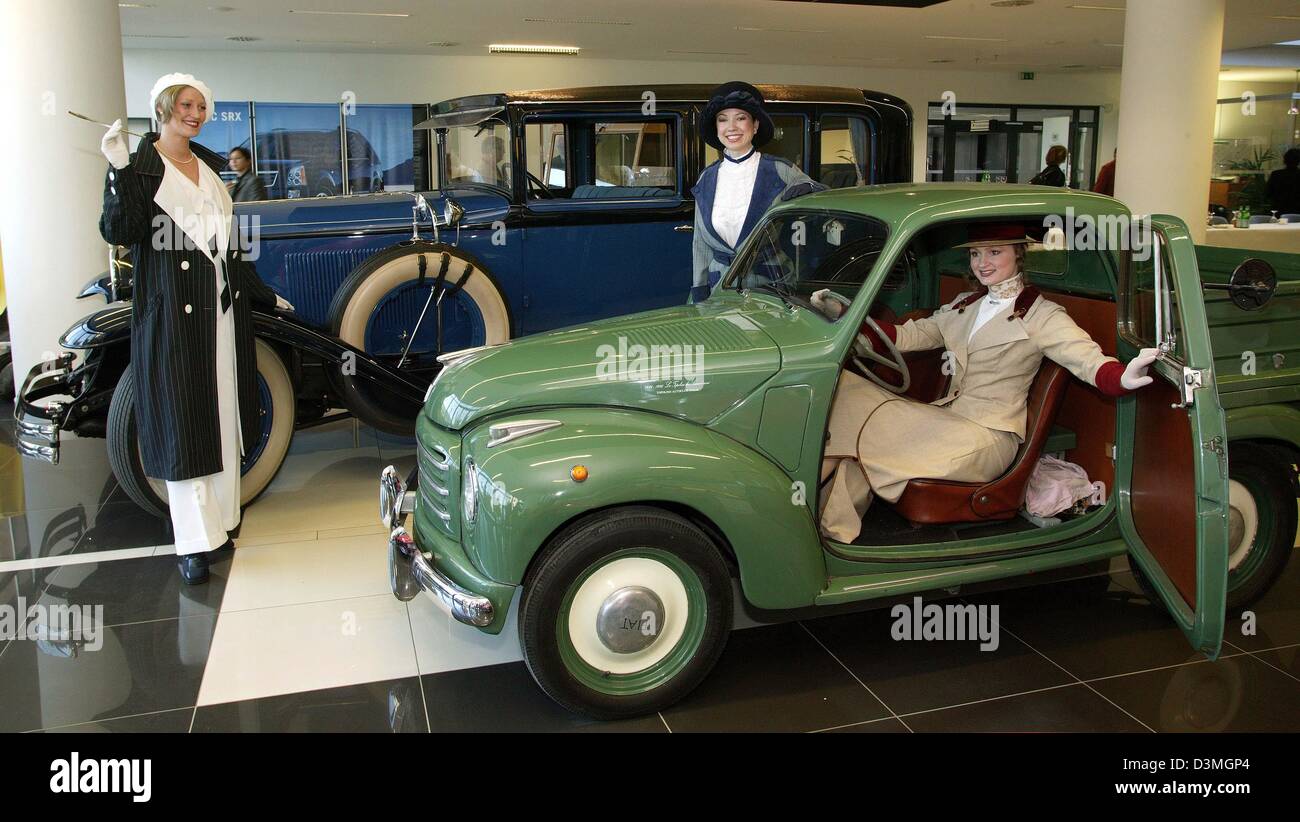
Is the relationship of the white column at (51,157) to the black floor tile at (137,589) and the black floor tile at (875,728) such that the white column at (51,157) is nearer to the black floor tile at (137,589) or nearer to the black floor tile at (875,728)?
the black floor tile at (137,589)

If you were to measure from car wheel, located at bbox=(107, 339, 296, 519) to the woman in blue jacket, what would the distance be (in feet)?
6.64

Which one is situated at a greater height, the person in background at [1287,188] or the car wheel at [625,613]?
the person in background at [1287,188]

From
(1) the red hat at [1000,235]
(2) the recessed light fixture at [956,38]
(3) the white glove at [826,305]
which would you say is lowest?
(3) the white glove at [826,305]

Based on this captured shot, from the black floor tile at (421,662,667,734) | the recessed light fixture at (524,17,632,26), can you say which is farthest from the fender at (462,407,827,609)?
the recessed light fixture at (524,17,632,26)

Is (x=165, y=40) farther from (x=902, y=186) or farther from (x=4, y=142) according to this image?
(x=902, y=186)

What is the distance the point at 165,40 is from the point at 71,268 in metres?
7.93

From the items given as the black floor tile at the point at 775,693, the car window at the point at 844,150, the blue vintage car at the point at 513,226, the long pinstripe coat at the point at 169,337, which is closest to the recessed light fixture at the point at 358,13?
the blue vintage car at the point at 513,226

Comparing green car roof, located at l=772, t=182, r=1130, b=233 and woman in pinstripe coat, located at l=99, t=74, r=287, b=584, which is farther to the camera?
woman in pinstripe coat, located at l=99, t=74, r=287, b=584

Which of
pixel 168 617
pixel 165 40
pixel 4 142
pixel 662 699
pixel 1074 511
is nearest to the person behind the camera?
pixel 662 699

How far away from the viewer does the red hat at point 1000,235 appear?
3383mm

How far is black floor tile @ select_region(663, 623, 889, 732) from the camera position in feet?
9.86

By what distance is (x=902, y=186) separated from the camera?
142 inches

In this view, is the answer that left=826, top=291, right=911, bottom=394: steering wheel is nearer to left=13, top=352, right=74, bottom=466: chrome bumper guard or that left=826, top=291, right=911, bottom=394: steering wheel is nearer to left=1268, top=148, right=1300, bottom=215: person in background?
left=13, top=352, right=74, bottom=466: chrome bumper guard
